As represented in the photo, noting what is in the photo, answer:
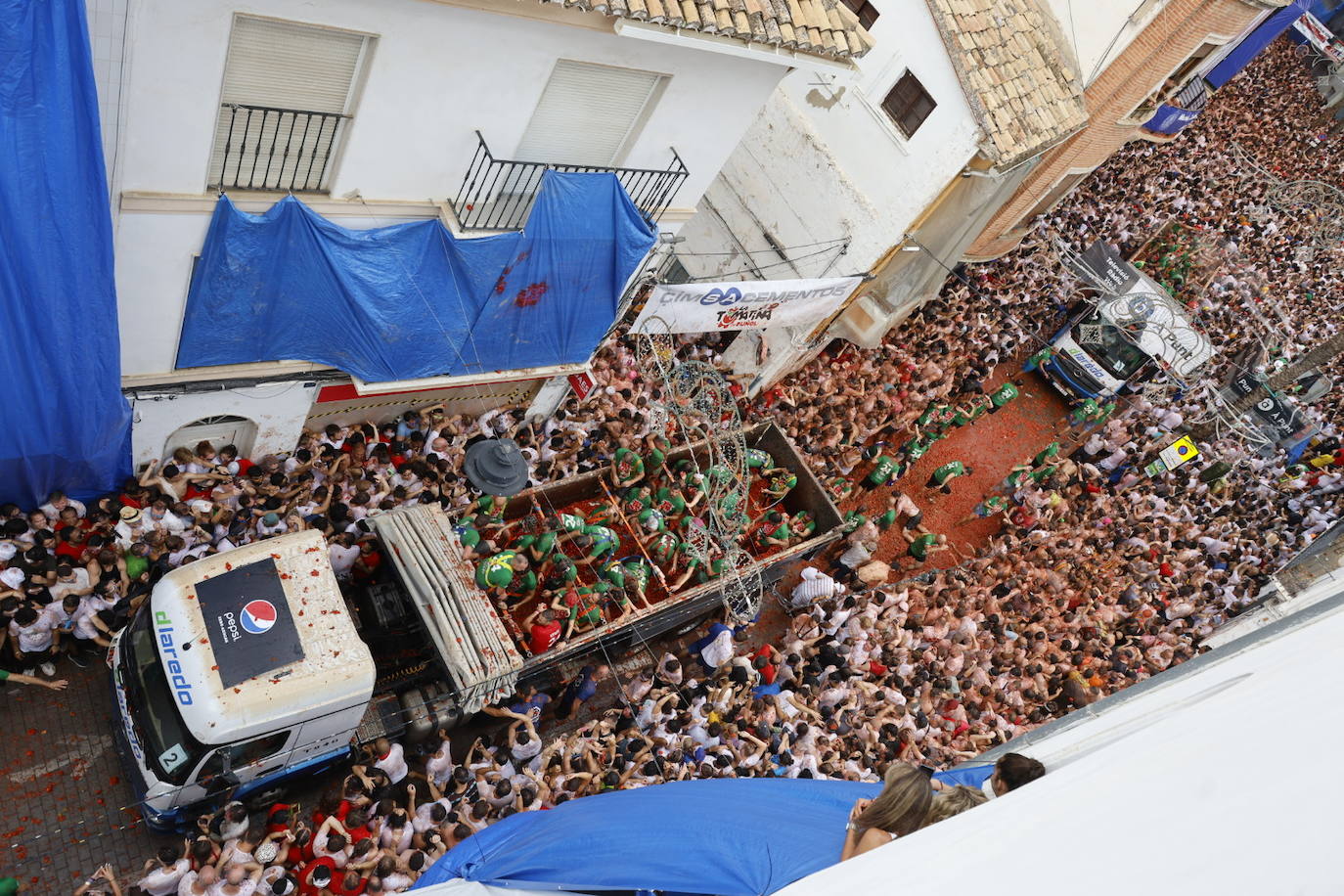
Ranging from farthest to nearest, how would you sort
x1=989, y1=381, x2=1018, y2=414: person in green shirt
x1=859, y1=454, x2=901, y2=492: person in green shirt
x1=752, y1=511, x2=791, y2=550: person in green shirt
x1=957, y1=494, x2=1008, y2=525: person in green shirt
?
1. x1=989, y1=381, x2=1018, y2=414: person in green shirt
2. x1=957, y1=494, x2=1008, y2=525: person in green shirt
3. x1=859, y1=454, x2=901, y2=492: person in green shirt
4. x1=752, y1=511, x2=791, y2=550: person in green shirt

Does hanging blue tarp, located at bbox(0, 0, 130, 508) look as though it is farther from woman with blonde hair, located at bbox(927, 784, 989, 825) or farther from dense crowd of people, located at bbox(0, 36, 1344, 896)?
woman with blonde hair, located at bbox(927, 784, 989, 825)

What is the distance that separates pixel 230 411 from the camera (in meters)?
12.4

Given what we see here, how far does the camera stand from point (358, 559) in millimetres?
13023

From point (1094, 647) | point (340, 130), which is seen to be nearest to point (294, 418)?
point (340, 130)

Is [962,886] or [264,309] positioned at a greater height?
[962,886]

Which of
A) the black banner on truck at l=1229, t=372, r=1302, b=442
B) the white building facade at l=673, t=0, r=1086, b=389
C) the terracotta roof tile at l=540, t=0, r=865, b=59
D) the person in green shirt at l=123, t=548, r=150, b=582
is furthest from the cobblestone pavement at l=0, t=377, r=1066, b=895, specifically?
the black banner on truck at l=1229, t=372, r=1302, b=442

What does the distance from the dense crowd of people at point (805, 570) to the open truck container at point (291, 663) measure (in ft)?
1.68

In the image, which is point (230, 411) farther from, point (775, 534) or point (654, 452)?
point (775, 534)

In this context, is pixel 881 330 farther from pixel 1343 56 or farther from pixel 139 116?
pixel 1343 56

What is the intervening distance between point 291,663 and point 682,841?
5.90m

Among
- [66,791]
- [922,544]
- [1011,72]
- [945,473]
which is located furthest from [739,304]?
[66,791]

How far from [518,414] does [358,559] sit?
4.13m

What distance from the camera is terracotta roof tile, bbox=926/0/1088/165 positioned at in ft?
55.7

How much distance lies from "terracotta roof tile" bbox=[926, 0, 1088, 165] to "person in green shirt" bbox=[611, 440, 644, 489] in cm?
823
